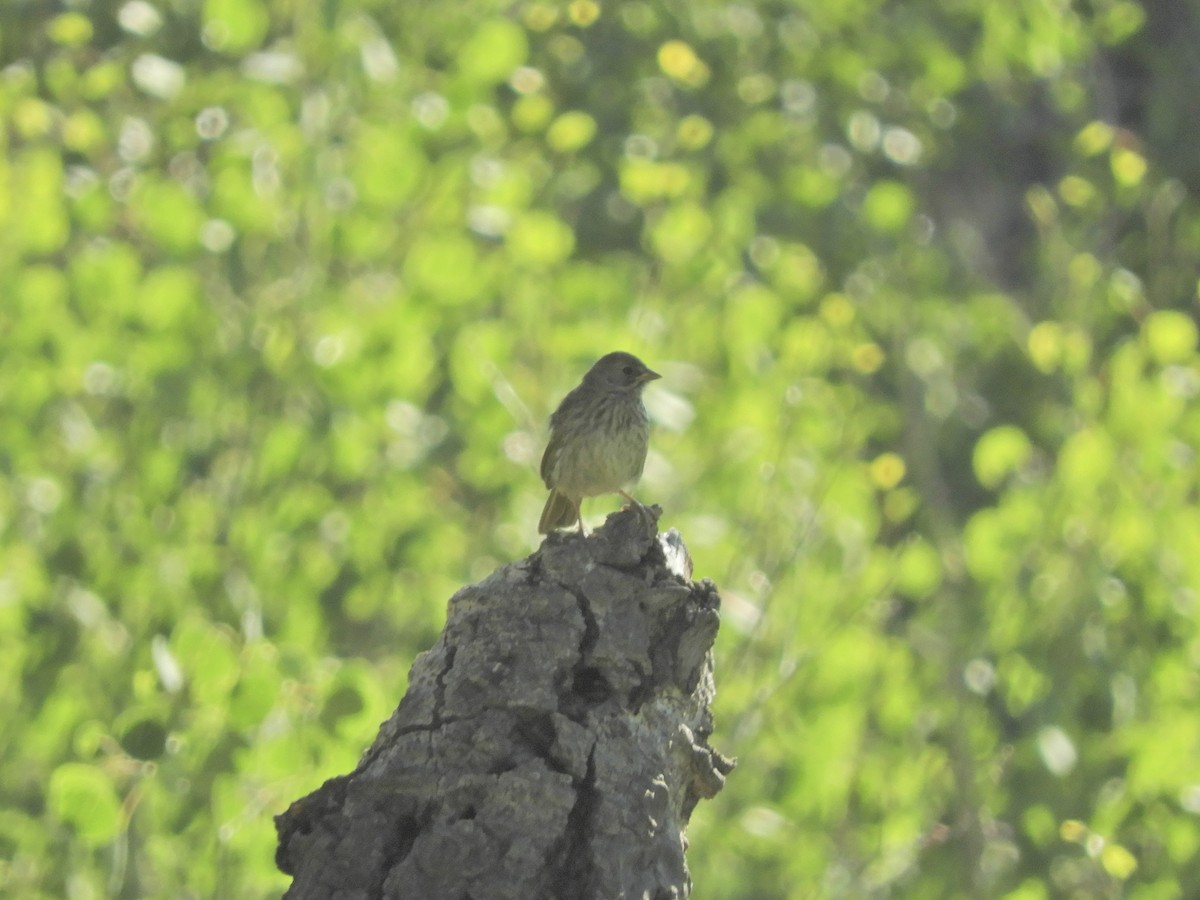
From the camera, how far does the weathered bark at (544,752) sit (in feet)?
11.0

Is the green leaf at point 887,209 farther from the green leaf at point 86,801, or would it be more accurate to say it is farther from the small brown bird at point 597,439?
the green leaf at point 86,801

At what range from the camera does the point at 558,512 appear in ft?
21.9

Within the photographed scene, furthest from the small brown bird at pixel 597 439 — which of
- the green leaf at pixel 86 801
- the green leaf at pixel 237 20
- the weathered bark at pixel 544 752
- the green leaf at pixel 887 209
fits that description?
the weathered bark at pixel 544 752

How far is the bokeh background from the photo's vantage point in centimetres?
696

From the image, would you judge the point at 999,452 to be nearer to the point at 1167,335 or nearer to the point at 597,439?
the point at 1167,335

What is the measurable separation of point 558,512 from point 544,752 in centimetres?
321

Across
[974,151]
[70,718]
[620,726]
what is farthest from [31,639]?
[974,151]

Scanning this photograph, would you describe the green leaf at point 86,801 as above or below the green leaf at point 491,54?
below

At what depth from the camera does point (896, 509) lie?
8.27 m

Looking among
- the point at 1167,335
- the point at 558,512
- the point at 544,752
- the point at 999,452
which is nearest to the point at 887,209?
the point at 999,452

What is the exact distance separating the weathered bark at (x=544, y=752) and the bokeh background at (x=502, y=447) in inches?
93.2

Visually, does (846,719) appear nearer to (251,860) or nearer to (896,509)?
(896,509)

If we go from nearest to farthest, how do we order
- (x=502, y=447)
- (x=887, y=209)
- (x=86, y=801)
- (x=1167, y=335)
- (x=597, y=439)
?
(x=86, y=801), (x=597, y=439), (x=1167, y=335), (x=502, y=447), (x=887, y=209)

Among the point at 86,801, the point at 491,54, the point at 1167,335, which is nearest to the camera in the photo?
the point at 86,801
